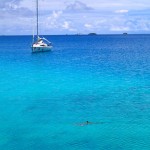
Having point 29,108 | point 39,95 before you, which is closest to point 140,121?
point 29,108

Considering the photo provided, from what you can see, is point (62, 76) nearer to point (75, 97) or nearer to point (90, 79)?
point (90, 79)

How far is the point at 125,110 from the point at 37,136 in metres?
9.63

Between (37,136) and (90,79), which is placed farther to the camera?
(90,79)

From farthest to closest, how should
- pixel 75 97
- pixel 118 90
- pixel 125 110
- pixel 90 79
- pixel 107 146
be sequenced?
pixel 90 79 → pixel 118 90 → pixel 75 97 → pixel 125 110 → pixel 107 146

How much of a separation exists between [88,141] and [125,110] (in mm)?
8383

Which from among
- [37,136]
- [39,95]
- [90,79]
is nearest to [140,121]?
[37,136]

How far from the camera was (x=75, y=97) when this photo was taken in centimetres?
3547

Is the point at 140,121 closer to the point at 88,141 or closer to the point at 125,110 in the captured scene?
the point at 125,110

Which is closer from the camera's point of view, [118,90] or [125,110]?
[125,110]

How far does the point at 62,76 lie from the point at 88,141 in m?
29.0

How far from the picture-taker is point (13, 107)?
31750 millimetres

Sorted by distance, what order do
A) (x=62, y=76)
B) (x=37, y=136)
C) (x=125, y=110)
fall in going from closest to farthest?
(x=37, y=136), (x=125, y=110), (x=62, y=76)

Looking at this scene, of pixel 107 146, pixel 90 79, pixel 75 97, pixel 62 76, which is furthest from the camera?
pixel 62 76

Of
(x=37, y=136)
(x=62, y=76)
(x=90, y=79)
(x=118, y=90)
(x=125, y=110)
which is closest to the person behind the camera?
(x=37, y=136)
